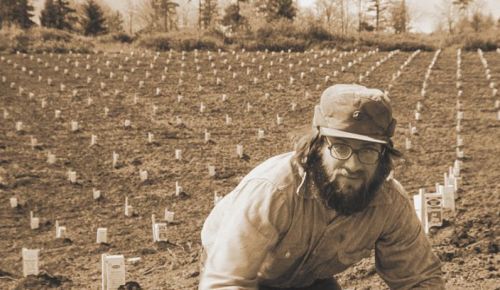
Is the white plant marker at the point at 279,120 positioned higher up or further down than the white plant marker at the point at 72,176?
higher up

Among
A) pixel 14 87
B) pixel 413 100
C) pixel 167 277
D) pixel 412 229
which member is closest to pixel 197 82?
pixel 14 87

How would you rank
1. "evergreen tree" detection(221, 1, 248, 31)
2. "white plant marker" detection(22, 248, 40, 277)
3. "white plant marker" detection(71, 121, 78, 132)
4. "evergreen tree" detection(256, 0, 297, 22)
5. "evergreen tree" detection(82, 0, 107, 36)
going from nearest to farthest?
"white plant marker" detection(22, 248, 40, 277) < "white plant marker" detection(71, 121, 78, 132) < "evergreen tree" detection(82, 0, 107, 36) < "evergreen tree" detection(221, 1, 248, 31) < "evergreen tree" detection(256, 0, 297, 22)

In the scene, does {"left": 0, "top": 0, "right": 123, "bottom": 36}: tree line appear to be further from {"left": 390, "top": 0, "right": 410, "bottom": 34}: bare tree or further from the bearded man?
the bearded man

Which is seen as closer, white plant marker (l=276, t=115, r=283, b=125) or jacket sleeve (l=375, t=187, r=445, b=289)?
jacket sleeve (l=375, t=187, r=445, b=289)

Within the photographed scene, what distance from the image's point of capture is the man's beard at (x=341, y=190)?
2.78 metres

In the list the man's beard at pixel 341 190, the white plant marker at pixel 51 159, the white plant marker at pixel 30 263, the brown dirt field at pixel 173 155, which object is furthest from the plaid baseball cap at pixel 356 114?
the white plant marker at pixel 51 159

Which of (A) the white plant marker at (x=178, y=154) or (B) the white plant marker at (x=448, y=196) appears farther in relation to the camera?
(A) the white plant marker at (x=178, y=154)

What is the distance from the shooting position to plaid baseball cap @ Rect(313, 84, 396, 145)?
8.95 ft

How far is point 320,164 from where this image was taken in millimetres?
2879

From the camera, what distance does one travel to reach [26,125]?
14.3 meters

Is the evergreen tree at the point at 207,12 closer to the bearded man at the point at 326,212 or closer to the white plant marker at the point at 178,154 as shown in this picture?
the white plant marker at the point at 178,154

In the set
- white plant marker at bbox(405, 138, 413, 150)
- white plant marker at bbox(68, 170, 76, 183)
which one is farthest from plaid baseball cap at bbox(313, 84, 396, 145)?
white plant marker at bbox(405, 138, 413, 150)

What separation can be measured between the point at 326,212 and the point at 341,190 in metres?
0.17

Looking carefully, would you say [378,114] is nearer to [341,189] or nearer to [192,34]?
[341,189]
